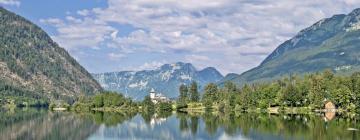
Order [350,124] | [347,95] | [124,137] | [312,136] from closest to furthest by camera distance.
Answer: [312,136] < [124,137] < [350,124] < [347,95]

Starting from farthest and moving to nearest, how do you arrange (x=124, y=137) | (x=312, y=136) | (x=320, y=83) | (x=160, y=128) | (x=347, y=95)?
1. (x=320, y=83)
2. (x=347, y=95)
3. (x=160, y=128)
4. (x=124, y=137)
5. (x=312, y=136)

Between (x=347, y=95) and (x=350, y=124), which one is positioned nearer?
(x=350, y=124)

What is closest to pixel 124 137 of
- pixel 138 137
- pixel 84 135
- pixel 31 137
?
pixel 138 137

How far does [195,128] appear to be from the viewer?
130 metres

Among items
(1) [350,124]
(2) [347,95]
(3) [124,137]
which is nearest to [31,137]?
(3) [124,137]

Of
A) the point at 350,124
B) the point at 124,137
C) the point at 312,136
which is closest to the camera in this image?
the point at 312,136

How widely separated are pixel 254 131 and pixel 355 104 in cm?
7346

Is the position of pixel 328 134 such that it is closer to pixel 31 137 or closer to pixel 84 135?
pixel 84 135

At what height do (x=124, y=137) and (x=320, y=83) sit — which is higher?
(x=320, y=83)

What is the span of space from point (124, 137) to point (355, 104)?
92928mm

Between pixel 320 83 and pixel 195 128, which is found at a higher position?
pixel 320 83

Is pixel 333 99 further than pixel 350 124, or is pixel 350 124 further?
pixel 333 99

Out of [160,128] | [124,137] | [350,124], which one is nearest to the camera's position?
[124,137]

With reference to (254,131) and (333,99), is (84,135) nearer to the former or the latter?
(254,131)
